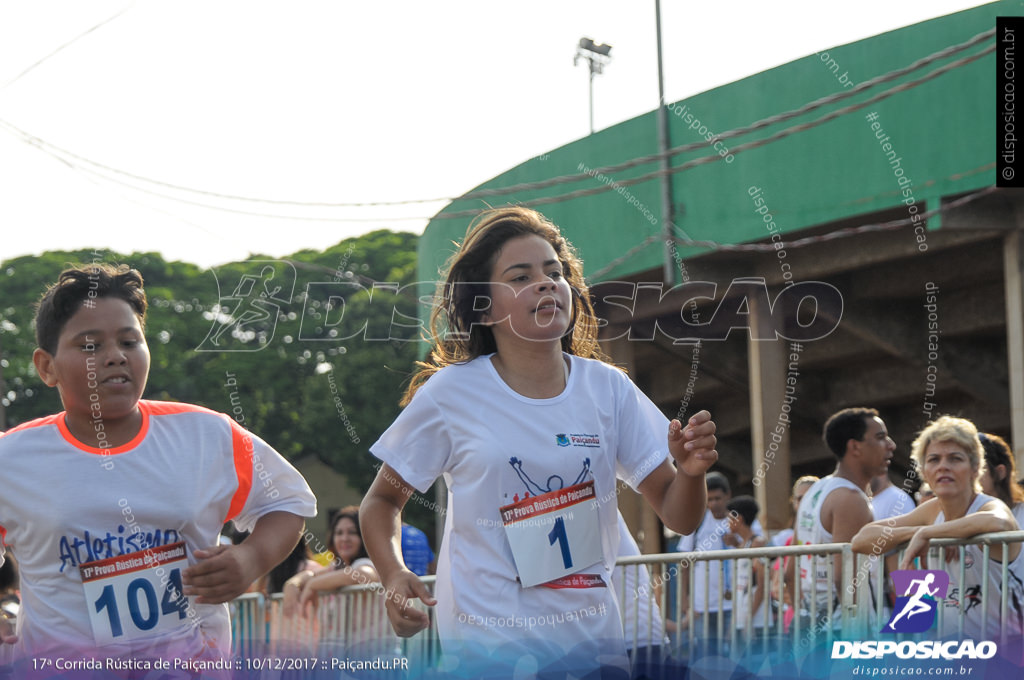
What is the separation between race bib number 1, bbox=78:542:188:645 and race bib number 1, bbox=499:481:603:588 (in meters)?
0.77

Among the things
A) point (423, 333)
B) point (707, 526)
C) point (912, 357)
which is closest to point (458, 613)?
point (423, 333)

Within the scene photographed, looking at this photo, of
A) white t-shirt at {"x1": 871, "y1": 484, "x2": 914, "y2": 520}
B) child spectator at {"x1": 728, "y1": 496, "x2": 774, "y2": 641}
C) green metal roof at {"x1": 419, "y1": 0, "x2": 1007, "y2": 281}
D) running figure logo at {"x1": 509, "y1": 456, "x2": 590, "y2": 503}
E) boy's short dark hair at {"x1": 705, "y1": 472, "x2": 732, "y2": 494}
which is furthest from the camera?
green metal roof at {"x1": 419, "y1": 0, "x2": 1007, "y2": 281}

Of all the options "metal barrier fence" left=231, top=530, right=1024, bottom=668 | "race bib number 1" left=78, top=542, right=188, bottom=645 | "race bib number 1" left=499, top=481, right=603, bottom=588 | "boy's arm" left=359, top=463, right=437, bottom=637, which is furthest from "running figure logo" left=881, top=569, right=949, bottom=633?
"race bib number 1" left=78, top=542, right=188, bottom=645

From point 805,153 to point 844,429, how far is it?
5.60 metres

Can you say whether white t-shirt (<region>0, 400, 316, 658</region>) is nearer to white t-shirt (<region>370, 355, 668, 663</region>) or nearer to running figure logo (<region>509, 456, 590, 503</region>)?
white t-shirt (<region>370, 355, 668, 663</region>)

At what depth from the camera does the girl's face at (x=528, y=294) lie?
302cm

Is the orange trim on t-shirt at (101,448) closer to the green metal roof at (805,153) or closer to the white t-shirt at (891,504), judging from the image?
the white t-shirt at (891,504)

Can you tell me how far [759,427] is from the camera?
44.3ft

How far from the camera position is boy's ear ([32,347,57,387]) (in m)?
3.08

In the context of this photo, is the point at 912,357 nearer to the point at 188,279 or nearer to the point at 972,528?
the point at 972,528

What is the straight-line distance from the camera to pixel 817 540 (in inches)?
245

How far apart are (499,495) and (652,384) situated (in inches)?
672

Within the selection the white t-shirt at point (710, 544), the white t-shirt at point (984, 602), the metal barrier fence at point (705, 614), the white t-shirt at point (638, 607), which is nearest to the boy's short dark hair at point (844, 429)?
the metal barrier fence at point (705, 614)

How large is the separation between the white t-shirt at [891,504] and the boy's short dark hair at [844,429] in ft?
1.56
